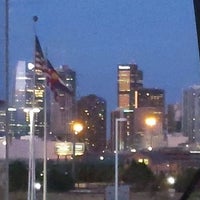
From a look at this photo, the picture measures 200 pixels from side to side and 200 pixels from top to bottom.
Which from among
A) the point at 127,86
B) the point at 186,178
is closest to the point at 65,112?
the point at 127,86

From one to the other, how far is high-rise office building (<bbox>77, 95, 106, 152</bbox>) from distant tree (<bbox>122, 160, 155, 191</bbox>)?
721 cm

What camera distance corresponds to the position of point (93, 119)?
4638cm

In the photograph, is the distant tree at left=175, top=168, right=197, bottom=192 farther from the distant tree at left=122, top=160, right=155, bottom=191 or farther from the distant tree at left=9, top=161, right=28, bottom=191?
the distant tree at left=122, top=160, right=155, bottom=191

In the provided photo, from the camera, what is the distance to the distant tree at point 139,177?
34.8 metres

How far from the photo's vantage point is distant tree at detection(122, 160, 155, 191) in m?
34.8

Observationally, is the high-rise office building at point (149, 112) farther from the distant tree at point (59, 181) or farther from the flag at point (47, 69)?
the flag at point (47, 69)

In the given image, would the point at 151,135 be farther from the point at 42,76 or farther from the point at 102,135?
the point at 42,76

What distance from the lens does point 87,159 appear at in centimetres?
4962

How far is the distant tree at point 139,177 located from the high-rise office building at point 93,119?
23.7ft

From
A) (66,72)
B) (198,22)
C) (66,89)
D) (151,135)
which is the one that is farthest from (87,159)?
(198,22)

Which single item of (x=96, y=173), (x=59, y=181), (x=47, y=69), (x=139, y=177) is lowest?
(x=59, y=181)

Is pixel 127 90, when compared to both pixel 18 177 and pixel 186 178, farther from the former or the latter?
pixel 186 178

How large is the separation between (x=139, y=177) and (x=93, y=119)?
39.5 ft

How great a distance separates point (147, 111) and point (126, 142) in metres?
11.0
